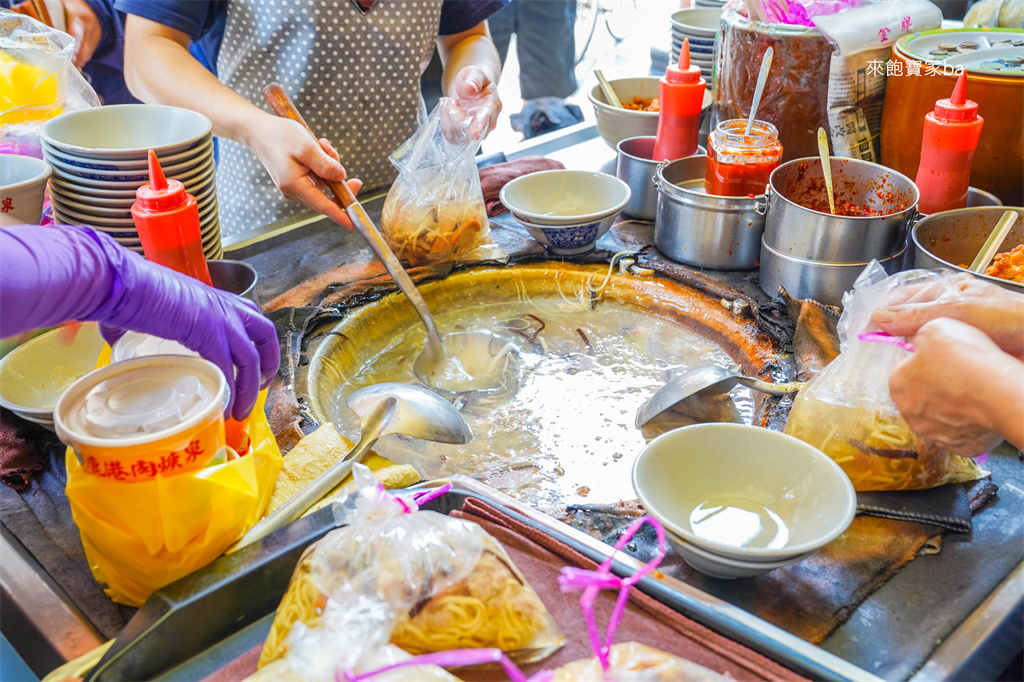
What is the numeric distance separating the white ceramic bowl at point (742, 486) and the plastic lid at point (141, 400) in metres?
0.63

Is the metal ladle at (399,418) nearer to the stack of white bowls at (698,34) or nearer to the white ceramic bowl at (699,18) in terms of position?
the stack of white bowls at (698,34)

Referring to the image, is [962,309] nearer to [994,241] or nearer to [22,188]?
[994,241]

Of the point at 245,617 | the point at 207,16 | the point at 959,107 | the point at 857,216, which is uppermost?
the point at 207,16

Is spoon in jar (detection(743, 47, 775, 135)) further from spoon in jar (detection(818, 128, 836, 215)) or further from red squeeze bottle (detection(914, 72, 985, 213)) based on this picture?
red squeeze bottle (detection(914, 72, 985, 213))

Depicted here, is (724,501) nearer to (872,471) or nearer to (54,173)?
(872,471)

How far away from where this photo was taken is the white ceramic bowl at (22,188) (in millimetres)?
1392

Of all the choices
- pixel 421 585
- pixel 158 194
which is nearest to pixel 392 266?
pixel 158 194

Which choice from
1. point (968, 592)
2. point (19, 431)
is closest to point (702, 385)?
point (968, 592)

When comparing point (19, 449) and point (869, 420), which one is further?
point (19, 449)

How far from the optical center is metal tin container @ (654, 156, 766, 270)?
75.7 inches

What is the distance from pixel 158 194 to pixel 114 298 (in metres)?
0.35

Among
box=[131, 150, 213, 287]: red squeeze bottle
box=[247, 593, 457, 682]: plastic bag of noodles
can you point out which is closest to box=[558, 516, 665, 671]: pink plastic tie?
box=[247, 593, 457, 682]: plastic bag of noodles

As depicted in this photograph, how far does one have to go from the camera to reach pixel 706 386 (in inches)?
55.6

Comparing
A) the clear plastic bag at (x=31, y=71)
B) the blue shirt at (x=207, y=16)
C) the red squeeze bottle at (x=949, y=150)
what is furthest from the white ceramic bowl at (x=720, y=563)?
the blue shirt at (x=207, y=16)
